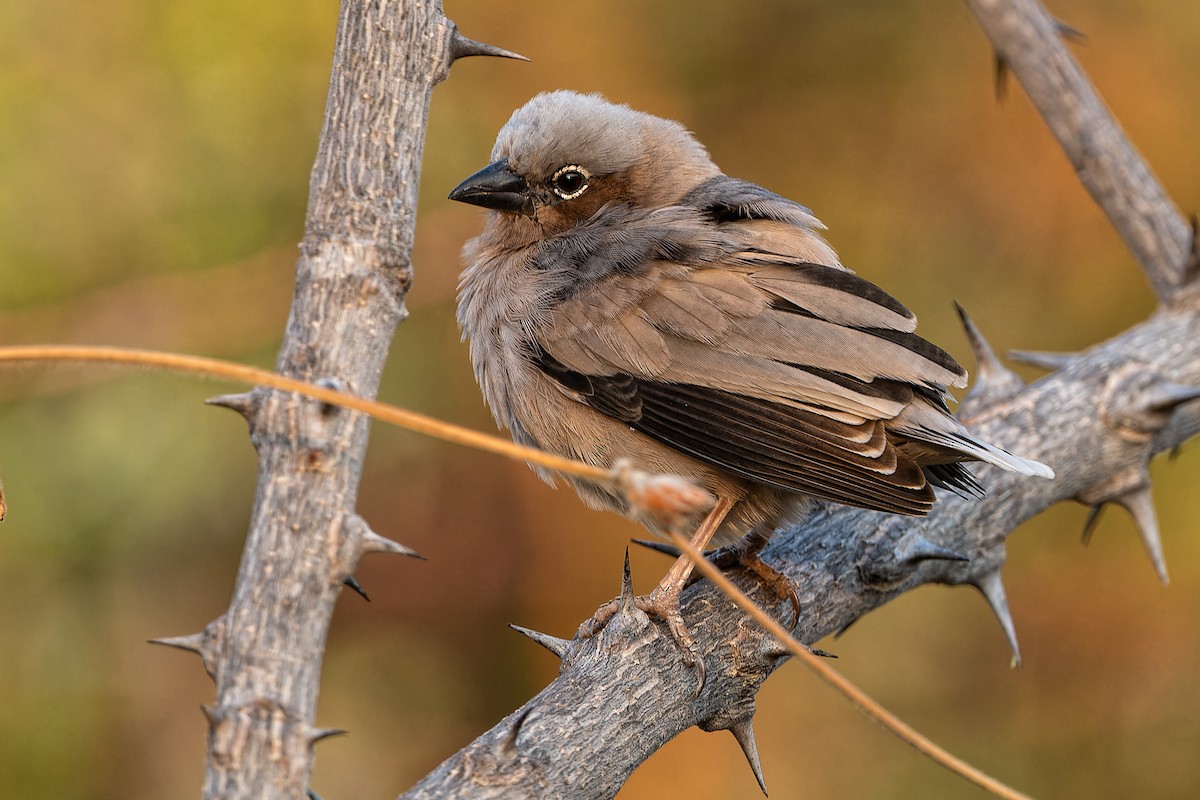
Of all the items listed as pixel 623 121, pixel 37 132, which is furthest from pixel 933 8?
pixel 37 132

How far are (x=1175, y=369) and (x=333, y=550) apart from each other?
3.49 m

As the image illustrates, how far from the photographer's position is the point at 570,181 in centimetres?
448

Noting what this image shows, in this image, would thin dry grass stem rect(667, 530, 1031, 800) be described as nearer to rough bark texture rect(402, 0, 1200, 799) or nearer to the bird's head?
rough bark texture rect(402, 0, 1200, 799)

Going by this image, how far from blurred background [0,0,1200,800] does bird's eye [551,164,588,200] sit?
4.43ft

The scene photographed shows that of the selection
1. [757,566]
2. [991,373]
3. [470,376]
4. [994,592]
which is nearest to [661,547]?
[757,566]

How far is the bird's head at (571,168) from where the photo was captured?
4.40 meters

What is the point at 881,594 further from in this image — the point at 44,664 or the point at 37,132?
the point at 37,132

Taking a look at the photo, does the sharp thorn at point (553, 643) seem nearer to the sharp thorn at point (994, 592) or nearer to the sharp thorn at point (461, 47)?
the sharp thorn at point (461, 47)

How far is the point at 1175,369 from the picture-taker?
442 centimetres

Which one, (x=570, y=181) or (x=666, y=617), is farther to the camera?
(x=570, y=181)

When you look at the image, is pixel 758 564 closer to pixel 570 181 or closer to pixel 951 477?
pixel 951 477

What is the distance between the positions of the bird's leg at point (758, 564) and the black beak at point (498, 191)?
57.6 inches

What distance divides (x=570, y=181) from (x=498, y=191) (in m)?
0.29

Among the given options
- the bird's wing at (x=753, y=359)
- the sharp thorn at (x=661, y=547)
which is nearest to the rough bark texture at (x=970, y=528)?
the sharp thorn at (x=661, y=547)
